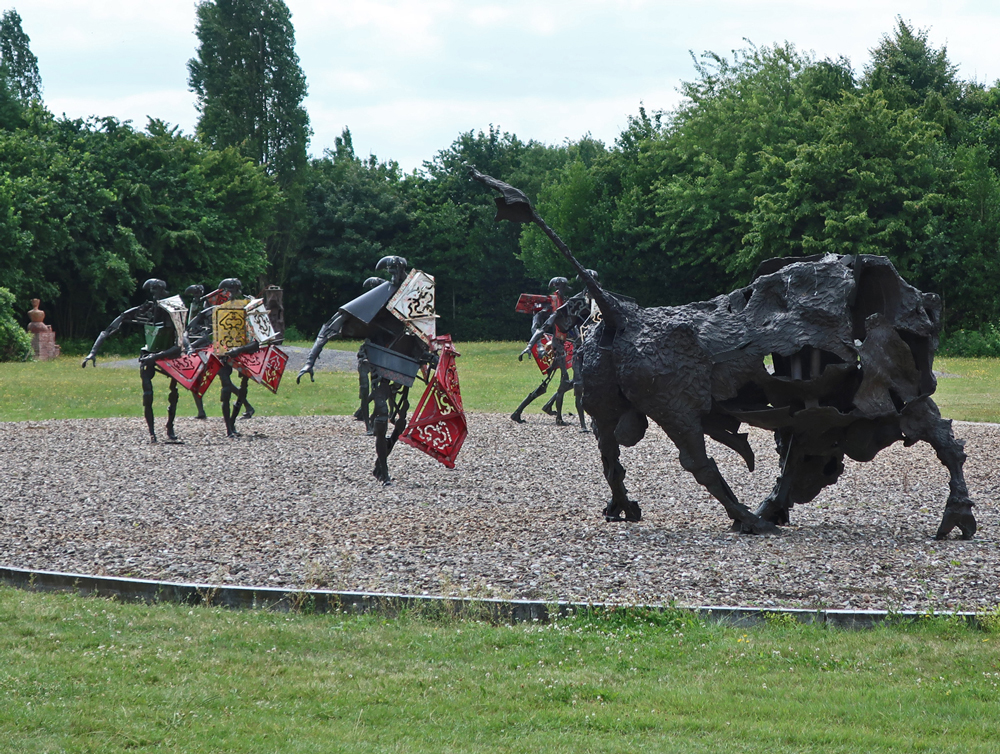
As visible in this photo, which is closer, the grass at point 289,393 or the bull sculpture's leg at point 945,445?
the bull sculpture's leg at point 945,445

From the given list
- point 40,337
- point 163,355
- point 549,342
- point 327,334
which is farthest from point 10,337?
point 327,334

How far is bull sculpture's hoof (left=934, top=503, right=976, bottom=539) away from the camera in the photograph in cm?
701

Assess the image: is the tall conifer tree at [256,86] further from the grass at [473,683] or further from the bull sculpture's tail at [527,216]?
the grass at [473,683]

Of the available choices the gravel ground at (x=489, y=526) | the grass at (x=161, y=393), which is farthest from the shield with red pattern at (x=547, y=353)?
the grass at (x=161, y=393)

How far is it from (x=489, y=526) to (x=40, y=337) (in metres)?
32.4

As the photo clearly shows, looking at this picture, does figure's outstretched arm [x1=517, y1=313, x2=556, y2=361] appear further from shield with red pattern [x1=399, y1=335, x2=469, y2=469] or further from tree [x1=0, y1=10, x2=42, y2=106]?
tree [x1=0, y1=10, x2=42, y2=106]

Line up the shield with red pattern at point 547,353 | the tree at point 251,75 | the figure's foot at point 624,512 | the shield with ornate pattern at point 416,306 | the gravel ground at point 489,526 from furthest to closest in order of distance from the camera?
1. the tree at point 251,75
2. the shield with red pattern at point 547,353
3. the shield with ornate pattern at point 416,306
4. the figure's foot at point 624,512
5. the gravel ground at point 489,526

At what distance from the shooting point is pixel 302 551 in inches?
281

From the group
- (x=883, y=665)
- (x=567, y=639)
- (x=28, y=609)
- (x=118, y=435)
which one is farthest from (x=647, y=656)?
(x=118, y=435)

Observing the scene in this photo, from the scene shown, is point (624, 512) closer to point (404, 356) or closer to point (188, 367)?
point (404, 356)

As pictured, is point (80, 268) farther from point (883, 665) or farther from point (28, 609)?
point (883, 665)

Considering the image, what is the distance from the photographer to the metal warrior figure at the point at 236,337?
14.8 m

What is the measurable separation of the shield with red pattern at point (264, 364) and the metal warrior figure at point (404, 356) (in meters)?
5.19

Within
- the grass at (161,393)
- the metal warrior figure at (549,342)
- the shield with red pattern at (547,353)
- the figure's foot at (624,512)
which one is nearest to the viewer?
the figure's foot at (624,512)
